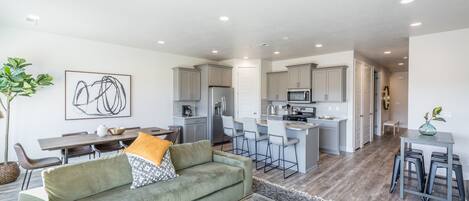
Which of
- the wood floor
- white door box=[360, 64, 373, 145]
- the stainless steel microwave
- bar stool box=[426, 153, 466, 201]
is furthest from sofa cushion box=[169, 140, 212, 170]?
white door box=[360, 64, 373, 145]

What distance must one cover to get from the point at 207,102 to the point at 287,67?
2.53m

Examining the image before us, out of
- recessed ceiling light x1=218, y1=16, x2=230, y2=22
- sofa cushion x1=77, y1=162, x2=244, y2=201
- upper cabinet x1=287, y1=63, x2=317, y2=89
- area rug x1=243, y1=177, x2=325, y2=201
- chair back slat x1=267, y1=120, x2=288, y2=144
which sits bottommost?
area rug x1=243, y1=177, x2=325, y2=201

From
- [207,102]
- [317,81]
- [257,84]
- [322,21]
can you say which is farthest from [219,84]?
[322,21]

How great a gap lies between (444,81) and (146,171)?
505 cm

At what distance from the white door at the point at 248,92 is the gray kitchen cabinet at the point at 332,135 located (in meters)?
1.80

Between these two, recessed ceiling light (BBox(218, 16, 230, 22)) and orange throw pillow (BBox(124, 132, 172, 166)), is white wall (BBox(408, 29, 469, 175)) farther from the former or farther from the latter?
orange throw pillow (BBox(124, 132, 172, 166))

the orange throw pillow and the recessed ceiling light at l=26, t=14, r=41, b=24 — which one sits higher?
the recessed ceiling light at l=26, t=14, r=41, b=24

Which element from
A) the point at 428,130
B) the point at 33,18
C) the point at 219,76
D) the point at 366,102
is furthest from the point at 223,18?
the point at 366,102

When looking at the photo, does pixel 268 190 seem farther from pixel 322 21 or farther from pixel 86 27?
pixel 86 27

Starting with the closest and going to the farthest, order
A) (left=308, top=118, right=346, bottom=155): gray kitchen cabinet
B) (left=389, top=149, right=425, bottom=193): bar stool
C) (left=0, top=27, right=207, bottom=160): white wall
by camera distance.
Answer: (left=389, top=149, right=425, bottom=193): bar stool, (left=0, top=27, right=207, bottom=160): white wall, (left=308, top=118, right=346, bottom=155): gray kitchen cabinet

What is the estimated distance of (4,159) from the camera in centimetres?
390

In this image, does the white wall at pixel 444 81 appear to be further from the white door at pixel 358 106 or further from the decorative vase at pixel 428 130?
the white door at pixel 358 106

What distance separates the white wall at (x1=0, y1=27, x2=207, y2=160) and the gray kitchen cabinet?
425 centimetres

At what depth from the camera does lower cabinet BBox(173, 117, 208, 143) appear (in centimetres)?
606
